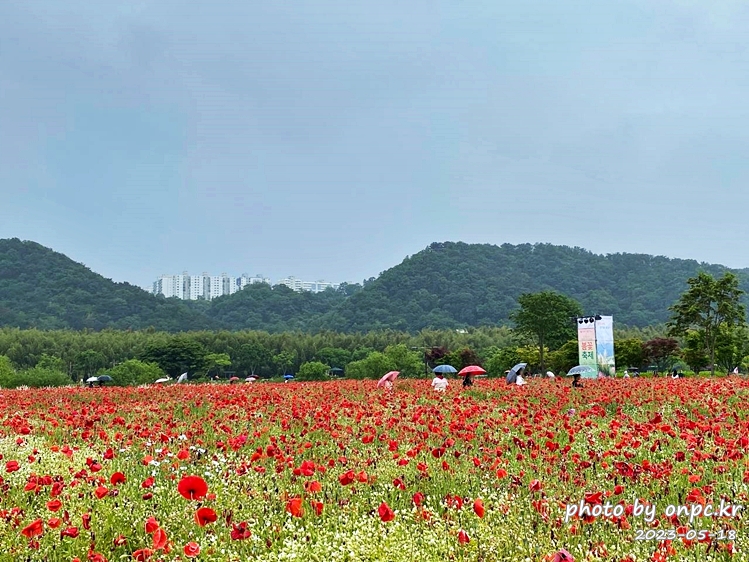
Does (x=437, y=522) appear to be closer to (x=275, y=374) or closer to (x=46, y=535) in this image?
(x=46, y=535)

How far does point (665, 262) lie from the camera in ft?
580

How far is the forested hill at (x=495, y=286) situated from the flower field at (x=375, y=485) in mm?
142824

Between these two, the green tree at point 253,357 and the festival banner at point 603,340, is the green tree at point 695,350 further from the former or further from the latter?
the green tree at point 253,357

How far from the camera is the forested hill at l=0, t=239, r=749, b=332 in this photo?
13838 cm

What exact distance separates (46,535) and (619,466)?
5.31m

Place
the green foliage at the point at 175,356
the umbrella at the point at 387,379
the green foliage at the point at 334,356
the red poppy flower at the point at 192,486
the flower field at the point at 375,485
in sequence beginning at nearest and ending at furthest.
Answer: the red poppy flower at the point at 192,486 < the flower field at the point at 375,485 < the umbrella at the point at 387,379 < the green foliage at the point at 175,356 < the green foliage at the point at 334,356

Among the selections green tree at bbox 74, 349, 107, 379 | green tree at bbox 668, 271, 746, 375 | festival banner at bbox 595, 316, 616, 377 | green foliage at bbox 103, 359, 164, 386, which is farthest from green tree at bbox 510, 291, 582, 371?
green tree at bbox 74, 349, 107, 379

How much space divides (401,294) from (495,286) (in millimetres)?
26114

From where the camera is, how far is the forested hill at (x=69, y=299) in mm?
133875

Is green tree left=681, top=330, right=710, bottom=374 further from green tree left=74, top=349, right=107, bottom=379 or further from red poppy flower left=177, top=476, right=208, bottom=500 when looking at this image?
green tree left=74, top=349, right=107, bottom=379

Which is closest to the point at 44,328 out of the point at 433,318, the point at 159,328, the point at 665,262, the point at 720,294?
the point at 159,328

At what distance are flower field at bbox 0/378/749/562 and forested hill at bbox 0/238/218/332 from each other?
133582 mm

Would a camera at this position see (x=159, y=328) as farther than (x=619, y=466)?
Yes

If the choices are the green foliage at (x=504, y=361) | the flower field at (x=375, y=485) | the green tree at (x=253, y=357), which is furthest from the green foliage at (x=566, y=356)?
the green tree at (x=253, y=357)
